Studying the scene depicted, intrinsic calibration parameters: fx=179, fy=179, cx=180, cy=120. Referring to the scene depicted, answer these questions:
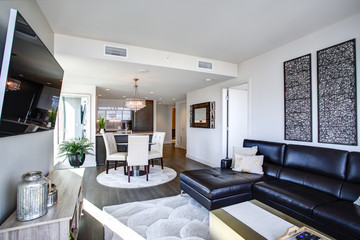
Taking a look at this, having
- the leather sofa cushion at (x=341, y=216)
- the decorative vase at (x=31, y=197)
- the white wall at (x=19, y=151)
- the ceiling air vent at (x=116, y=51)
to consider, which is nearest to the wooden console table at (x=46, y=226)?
the decorative vase at (x=31, y=197)

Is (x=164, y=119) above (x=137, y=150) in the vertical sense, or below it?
above

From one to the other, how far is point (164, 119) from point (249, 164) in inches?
318

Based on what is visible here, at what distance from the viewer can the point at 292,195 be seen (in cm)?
212

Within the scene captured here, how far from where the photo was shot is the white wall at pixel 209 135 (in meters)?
4.92

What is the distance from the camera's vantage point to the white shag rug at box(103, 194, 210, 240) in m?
2.07

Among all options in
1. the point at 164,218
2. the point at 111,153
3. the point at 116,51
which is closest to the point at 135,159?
the point at 111,153

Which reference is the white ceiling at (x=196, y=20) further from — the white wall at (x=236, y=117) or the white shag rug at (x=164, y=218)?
the white shag rug at (x=164, y=218)

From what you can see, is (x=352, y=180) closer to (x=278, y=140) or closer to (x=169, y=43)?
(x=278, y=140)

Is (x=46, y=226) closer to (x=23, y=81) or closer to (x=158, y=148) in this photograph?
(x=23, y=81)

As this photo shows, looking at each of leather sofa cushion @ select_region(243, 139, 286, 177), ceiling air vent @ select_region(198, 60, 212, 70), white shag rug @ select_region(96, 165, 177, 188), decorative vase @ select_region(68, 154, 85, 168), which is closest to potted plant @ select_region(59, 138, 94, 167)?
decorative vase @ select_region(68, 154, 85, 168)

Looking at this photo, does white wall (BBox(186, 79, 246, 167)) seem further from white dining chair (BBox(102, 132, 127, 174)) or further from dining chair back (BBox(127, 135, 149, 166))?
white dining chair (BBox(102, 132, 127, 174))

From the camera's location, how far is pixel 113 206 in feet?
9.04

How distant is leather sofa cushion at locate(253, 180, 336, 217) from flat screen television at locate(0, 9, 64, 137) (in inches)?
108

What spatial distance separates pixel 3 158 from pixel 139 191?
7.79 ft
